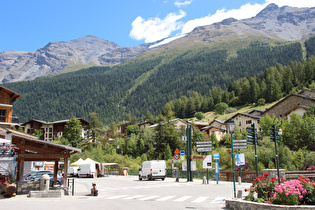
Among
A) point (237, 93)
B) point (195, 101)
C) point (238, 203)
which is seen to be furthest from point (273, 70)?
point (238, 203)

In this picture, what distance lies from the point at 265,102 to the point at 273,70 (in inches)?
810

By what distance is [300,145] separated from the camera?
175 feet

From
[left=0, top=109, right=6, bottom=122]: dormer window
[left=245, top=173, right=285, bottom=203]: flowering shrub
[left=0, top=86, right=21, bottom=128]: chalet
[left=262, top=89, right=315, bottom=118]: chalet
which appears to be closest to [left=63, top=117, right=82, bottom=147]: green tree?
[left=0, top=86, right=21, bottom=128]: chalet

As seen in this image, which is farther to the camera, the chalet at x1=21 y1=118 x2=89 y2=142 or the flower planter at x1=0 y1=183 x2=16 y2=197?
the chalet at x1=21 y1=118 x2=89 y2=142

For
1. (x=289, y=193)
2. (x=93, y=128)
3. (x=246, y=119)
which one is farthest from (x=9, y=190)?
(x=246, y=119)

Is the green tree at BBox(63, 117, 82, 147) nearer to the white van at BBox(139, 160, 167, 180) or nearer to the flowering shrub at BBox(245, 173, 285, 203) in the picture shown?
the white van at BBox(139, 160, 167, 180)

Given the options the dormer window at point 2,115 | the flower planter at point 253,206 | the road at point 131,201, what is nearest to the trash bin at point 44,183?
the road at point 131,201

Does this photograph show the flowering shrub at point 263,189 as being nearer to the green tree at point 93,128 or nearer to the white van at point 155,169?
the white van at point 155,169

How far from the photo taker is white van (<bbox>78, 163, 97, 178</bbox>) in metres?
40.7

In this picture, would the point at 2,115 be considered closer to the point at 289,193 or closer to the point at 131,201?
the point at 131,201

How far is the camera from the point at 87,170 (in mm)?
41000

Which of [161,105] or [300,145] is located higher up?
[161,105]

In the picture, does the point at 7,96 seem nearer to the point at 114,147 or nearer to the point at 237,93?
the point at 114,147

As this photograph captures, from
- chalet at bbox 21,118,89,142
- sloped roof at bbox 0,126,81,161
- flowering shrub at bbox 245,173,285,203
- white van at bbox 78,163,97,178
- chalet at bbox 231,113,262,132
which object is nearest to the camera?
flowering shrub at bbox 245,173,285,203
